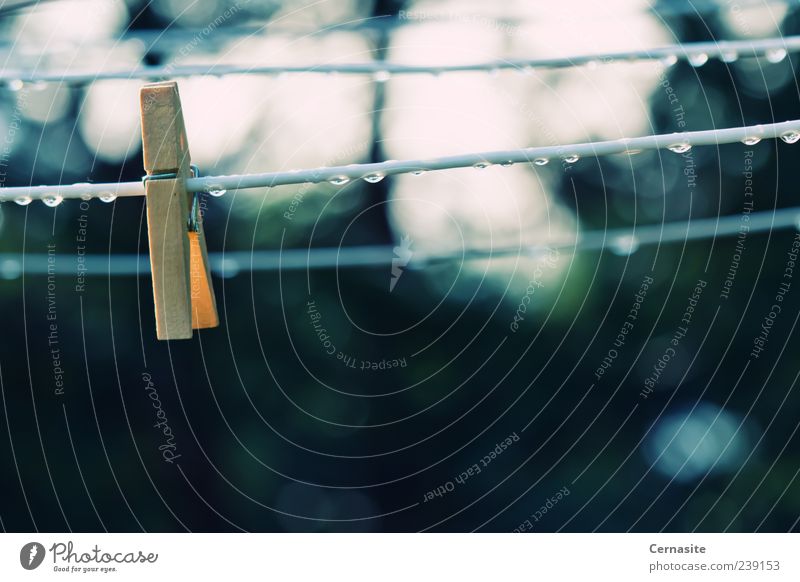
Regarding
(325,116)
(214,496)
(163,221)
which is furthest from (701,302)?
(163,221)

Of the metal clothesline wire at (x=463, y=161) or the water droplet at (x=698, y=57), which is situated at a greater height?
the water droplet at (x=698, y=57)

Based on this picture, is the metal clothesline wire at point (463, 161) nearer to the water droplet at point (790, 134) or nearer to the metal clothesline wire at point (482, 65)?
the water droplet at point (790, 134)

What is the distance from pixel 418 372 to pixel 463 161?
1.98 m

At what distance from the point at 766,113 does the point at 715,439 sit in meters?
1.11

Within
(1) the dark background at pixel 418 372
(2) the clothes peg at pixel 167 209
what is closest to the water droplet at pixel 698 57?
(2) the clothes peg at pixel 167 209

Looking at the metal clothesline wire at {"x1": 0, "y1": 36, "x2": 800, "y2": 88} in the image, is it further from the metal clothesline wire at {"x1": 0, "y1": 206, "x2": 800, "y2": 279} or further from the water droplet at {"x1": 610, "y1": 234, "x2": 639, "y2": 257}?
the water droplet at {"x1": 610, "y1": 234, "x2": 639, "y2": 257}

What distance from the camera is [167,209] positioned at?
71cm

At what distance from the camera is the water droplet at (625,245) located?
89.7 inches

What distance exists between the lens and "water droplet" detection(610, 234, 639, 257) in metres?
2.28

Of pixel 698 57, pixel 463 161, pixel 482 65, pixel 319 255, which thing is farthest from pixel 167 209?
pixel 319 255

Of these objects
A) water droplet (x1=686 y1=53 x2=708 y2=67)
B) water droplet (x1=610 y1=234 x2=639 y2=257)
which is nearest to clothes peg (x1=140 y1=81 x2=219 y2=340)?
water droplet (x1=686 y1=53 x2=708 y2=67)

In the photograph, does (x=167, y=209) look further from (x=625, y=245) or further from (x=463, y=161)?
(x=625, y=245)
